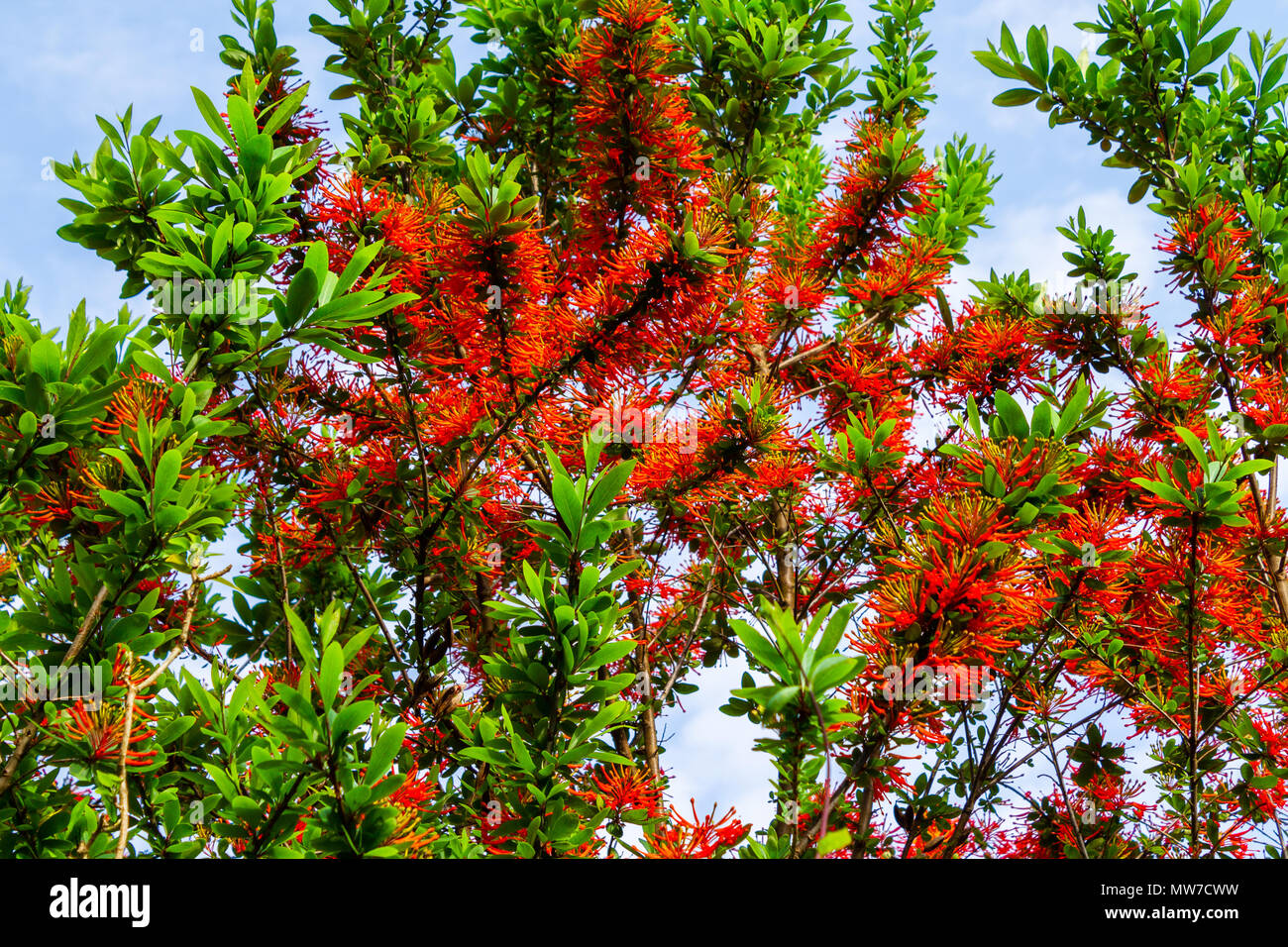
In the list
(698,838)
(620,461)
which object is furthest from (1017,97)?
(698,838)

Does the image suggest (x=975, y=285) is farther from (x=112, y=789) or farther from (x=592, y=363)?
(x=112, y=789)

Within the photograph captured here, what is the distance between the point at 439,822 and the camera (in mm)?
3508

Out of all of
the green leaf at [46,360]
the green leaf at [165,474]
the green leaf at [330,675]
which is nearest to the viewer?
the green leaf at [330,675]

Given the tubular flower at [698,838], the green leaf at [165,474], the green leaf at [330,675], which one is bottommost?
the tubular flower at [698,838]

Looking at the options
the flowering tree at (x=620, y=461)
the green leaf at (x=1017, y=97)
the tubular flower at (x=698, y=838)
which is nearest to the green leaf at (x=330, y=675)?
the flowering tree at (x=620, y=461)

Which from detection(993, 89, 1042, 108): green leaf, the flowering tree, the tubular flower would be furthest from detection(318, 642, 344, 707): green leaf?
detection(993, 89, 1042, 108): green leaf

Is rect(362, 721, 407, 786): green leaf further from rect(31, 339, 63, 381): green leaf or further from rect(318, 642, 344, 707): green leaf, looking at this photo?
rect(31, 339, 63, 381): green leaf

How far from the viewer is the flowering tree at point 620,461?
→ 233 cm

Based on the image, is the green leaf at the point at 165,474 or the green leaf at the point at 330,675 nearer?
the green leaf at the point at 330,675

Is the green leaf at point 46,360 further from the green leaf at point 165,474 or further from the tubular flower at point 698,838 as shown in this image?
the tubular flower at point 698,838

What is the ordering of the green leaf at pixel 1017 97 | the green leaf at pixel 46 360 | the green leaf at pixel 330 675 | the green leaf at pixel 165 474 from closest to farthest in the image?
the green leaf at pixel 330 675
the green leaf at pixel 165 474
the green leaf at pixel 46 360
the green leaf at pixel 1017 97

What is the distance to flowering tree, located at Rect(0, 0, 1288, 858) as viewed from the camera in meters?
2.33

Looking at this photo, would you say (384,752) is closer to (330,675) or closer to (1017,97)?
(330,675)

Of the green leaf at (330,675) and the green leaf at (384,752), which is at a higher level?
the green leaf at (330,675)
